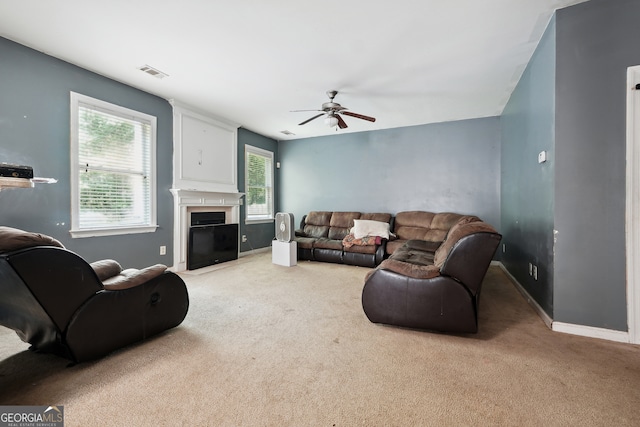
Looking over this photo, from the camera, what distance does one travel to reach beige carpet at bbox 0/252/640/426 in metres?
1.29

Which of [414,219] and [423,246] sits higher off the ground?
[414,219]

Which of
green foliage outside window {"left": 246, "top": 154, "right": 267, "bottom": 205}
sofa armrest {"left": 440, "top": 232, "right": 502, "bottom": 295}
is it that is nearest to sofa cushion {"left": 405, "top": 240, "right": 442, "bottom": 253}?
sofa armrest {"left": 440, "top": 232, "right": 502, "bottom": 295}

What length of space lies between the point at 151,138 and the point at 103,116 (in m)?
0.58

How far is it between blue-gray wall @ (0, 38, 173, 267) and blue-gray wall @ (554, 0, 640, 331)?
184 inches

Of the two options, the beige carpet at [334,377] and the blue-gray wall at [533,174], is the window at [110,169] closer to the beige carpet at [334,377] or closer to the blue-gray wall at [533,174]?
the beige carpet at [334,377]

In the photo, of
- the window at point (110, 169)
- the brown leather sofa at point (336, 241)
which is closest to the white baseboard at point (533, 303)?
the brown leather sofa at point (336, 241)

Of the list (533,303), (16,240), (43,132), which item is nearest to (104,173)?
(43,132)

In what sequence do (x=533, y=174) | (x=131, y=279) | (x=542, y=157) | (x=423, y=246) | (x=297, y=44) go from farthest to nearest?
1. (x=423, y=246)
2. (x=533, y=174)
3. (x=297, y=44)
4. (x=542, y=157)
5. (x=131, y=279)

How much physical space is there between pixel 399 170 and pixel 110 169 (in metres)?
4.66

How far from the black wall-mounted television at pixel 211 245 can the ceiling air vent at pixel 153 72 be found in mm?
2128

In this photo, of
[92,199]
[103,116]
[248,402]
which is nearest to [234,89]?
[103,116]

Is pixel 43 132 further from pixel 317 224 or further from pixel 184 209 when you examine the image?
pixel 317 224

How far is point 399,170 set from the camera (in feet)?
17.7

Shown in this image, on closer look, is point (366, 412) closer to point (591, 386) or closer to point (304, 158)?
point (591, 386)
